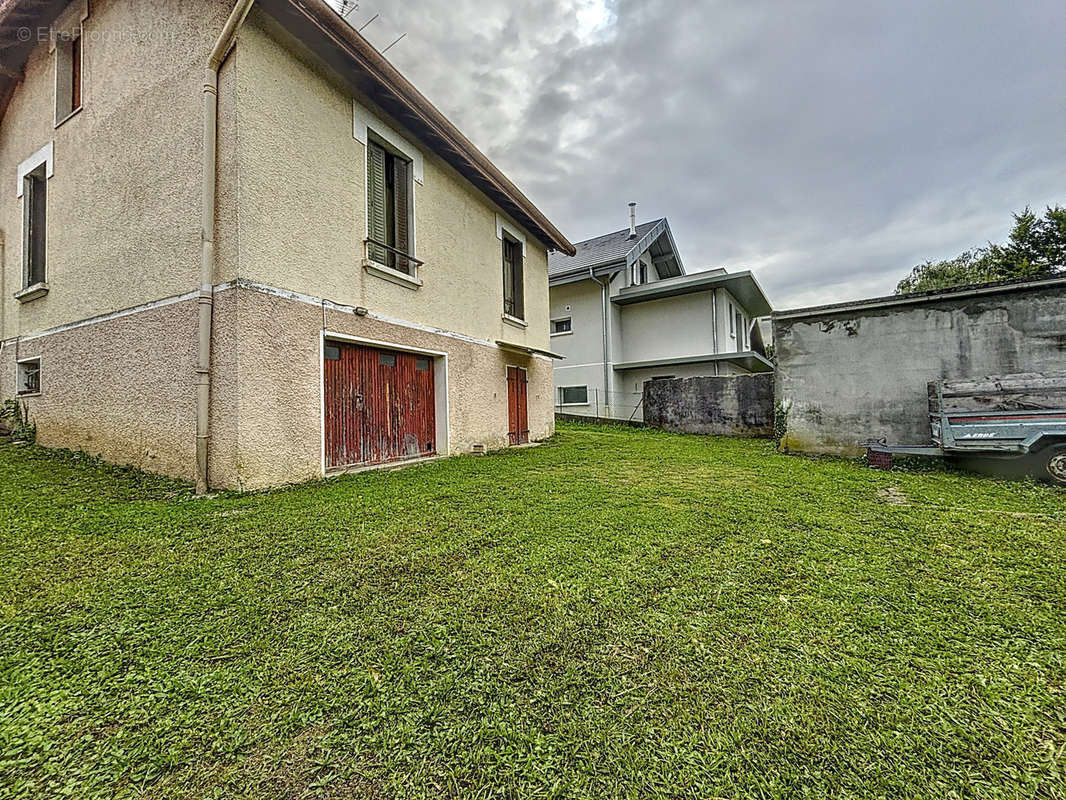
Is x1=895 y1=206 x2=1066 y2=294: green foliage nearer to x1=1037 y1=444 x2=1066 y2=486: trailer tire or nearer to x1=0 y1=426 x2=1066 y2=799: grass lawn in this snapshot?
x1=1037 y1=444 x2=1066 y2=486: trailer tire

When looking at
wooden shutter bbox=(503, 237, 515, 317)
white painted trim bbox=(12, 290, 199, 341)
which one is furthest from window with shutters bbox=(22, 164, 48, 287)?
wooden shutter bbox=(503, 237, 515, 317)

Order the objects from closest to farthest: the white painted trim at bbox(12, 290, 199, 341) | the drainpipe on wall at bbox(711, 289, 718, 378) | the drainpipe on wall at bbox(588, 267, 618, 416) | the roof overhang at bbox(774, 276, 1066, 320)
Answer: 1. the white painted trim at bbox(12, 290, 199, 341)
2. the roof overhang at bbox(774, 276, 1066, 320)
3. the drainpipe on wall at bbox(711, 289, 718, 378)
4. the drainpipe on wall at bbox(588, 267, 618, 416)

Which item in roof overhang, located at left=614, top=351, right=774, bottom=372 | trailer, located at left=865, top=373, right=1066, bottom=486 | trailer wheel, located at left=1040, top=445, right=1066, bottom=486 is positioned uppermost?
roof overhang, located at left=614, top=351, right=774, bottom=372

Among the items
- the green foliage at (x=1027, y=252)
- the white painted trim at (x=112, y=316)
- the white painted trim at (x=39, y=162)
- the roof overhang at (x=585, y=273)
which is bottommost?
the white painted trim at (x=112, y=316)

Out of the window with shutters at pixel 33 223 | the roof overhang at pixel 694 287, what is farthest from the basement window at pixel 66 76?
the roof overhang at pixel 694 287

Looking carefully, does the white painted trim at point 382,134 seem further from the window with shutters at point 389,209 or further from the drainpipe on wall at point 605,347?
the drainpipe on wall at point 605,347

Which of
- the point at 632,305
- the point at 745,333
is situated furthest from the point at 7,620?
the point at 745,333

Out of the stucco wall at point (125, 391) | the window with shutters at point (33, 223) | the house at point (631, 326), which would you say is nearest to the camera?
the stucco wall at point (125, 391)

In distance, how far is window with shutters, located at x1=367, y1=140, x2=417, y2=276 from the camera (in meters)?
6.25

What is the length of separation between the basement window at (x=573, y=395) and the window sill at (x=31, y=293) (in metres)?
13.4

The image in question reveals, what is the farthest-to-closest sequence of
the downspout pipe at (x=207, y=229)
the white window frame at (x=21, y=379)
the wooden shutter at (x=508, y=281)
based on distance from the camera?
the wooden shutter at (x=508, y=281) → the white window frame at (x=21, y=379) → the downspout pipe at (x=207, y=229)

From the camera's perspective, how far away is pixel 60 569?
8.27ft

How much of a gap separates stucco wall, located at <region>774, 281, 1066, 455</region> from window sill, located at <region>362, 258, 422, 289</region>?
6565mm

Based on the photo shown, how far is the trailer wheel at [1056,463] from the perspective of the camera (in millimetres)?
5152
